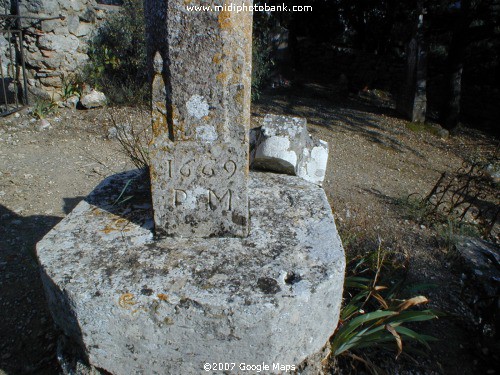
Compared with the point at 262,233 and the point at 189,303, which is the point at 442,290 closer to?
the point at 262,233

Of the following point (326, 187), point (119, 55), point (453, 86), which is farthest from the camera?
point (453, 86)

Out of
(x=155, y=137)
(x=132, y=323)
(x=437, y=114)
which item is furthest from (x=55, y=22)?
(x=437, y=114)

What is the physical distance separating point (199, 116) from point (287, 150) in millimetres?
1164

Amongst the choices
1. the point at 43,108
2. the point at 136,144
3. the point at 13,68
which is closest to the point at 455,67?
the point at 136,144

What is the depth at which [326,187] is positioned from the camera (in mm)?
4801

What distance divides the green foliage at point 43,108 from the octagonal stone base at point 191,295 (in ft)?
15.2

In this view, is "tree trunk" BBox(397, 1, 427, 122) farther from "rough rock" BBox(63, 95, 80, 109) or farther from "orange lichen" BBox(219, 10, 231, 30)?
"orange lichen" BBox(219, 10, 231, 30)

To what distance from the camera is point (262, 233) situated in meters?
2.09

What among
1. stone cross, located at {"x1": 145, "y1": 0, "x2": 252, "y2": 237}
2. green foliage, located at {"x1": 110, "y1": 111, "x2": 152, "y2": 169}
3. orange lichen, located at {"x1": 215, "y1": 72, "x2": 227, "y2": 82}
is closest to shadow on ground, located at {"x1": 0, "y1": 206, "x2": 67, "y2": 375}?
green foliage, located at {"x1": 110, "y1": 111, "x2": 152, "y2": 169}

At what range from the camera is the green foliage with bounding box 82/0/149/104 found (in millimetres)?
6797

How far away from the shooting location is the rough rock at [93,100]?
6.42m

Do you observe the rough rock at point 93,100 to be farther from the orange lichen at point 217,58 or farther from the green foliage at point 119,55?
the orange lichen at point 217,58

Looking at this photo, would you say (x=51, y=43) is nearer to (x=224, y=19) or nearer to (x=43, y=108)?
(x=43, y=108)

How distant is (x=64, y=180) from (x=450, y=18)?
740cm
